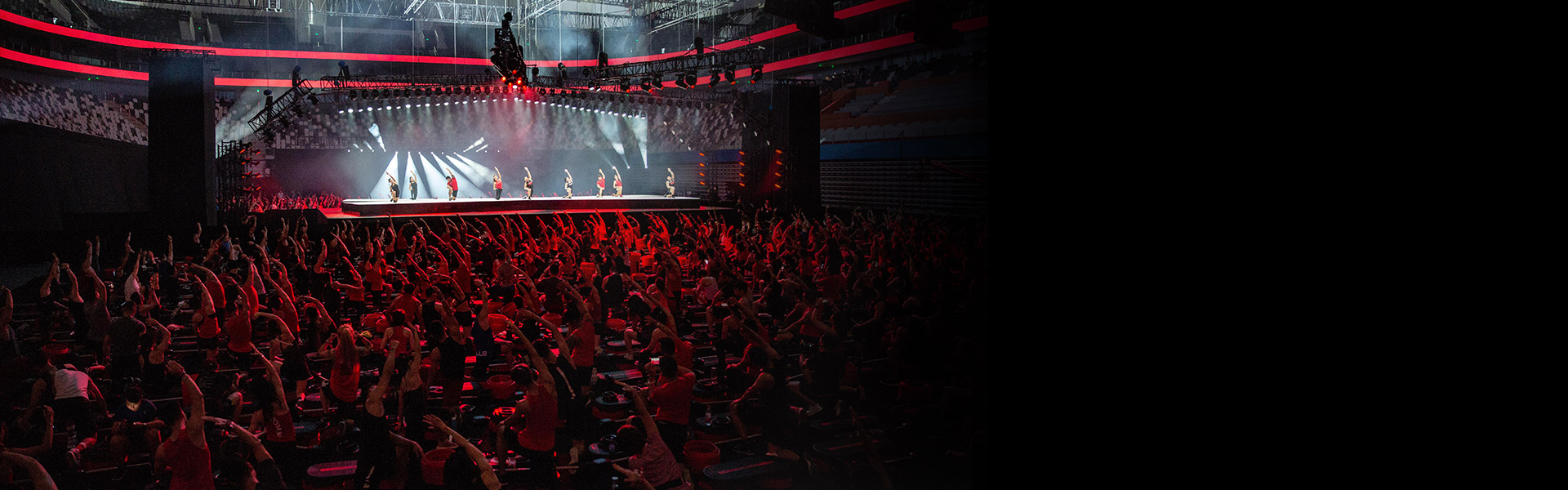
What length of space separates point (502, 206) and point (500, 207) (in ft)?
0.32

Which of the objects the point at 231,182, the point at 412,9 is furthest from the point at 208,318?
the point at 412,9

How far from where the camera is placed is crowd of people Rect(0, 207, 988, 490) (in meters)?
4.30

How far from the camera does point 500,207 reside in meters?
18.3

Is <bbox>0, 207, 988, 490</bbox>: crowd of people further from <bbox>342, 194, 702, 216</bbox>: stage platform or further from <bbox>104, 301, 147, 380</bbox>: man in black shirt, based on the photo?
<bbox>342, 194, 702, 216</bbox>: stage platform

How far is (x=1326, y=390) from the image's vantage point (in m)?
1.23

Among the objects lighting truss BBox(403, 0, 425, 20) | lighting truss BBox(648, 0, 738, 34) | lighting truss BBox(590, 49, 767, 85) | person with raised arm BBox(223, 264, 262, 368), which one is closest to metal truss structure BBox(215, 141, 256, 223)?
lighting truss BBox(590, 49, 767, 85)

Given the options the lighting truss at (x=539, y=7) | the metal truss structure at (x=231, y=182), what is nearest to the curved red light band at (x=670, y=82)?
the lighting truss at (x=539, y=7)

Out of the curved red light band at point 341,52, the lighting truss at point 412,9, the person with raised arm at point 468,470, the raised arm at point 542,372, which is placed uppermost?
the lighting truss at point 412,9

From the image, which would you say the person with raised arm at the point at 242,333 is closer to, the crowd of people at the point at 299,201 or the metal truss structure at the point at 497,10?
the crowd of people at the point at 299,201

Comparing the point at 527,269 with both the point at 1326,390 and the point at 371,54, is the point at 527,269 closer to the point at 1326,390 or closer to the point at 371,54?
the point at 1326,390

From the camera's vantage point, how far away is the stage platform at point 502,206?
16.7m

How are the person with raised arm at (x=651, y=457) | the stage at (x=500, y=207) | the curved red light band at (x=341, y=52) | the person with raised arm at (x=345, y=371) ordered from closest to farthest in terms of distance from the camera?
1. the person with raised arm at (x=651, y=457)
2. the person with raised arm at (x=345, y=371)
3. the stage at (x=500, y=207)
4. the curved red light band at (x=341, y=52)

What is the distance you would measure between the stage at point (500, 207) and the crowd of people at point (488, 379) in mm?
6746

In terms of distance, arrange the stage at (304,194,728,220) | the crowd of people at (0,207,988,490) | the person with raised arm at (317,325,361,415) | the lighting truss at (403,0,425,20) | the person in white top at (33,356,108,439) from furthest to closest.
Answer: the lighting truss at (403,0,425,20), the stage at (304,194,728,220), the person with raised arm at (317,325,361,415), the person in white top at (33,356,108,439), the crowd of people at (0,207,988,490)
